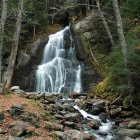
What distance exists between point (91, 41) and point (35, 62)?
16.7 feet

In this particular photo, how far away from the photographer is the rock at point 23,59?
25797 millimetres

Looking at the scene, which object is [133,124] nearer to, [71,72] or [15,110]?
[15,110]

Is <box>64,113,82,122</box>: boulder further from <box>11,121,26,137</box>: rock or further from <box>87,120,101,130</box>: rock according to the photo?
<box>11,121,26,137</box>: rock

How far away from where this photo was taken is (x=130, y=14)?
2092 centimetres

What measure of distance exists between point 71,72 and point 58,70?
1.13 metres

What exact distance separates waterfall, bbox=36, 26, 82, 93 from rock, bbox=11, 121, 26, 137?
1231 cm

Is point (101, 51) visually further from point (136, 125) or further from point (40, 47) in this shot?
point (136, 125)

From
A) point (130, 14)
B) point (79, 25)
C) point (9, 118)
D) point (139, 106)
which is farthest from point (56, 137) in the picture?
point (79, 25)

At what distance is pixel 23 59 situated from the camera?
2620cm

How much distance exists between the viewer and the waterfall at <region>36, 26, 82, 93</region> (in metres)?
22.7

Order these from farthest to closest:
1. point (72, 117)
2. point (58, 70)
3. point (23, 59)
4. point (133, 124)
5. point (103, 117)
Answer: point (23, 59)
point (58, 70)
point (103, 117)
point (72, 117)
point (133, 124)

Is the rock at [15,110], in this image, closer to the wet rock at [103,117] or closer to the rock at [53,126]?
the rock at [53,126]

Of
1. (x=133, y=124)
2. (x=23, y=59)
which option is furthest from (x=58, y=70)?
(x=133, y=124)

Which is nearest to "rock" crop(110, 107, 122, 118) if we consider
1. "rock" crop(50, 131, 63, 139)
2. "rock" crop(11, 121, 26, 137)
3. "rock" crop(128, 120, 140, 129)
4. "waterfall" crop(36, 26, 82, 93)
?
"rock" crop(128, 120, 140, 129)
